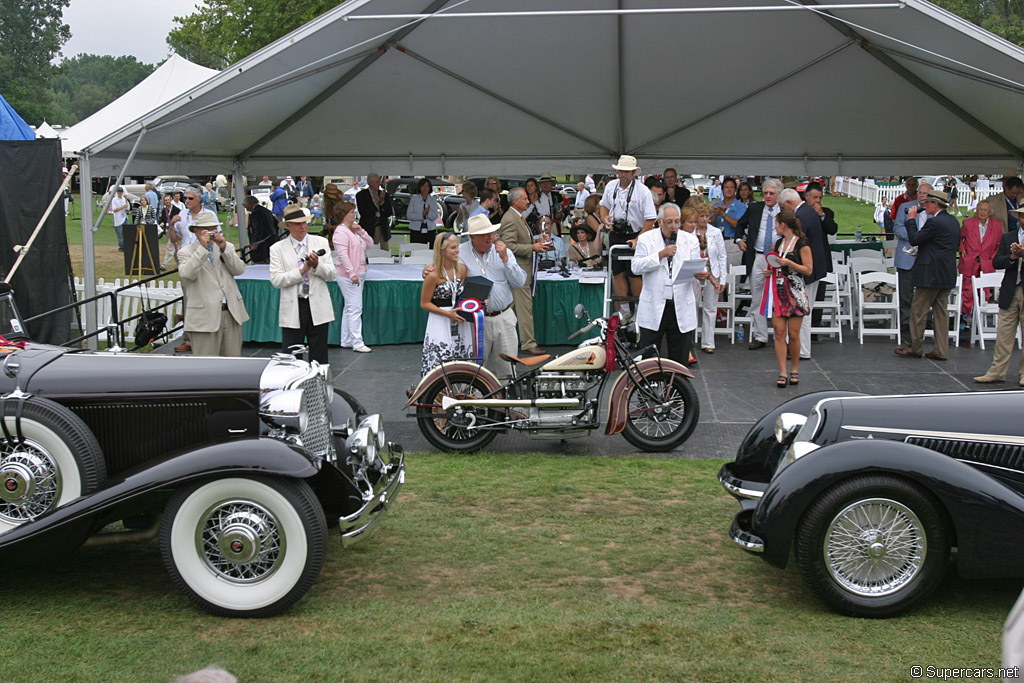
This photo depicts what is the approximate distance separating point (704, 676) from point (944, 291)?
8.64 metres

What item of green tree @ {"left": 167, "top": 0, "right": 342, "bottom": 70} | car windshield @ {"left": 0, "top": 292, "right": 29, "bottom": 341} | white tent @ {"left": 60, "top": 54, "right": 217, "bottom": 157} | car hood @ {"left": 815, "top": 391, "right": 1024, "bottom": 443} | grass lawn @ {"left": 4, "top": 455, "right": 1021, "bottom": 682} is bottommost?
grass lawn @ {"left": 4, "top": 455, "right": 1021, "bottom": 682}

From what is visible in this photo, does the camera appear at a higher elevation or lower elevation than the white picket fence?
higher

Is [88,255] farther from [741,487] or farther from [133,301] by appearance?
[741,487]

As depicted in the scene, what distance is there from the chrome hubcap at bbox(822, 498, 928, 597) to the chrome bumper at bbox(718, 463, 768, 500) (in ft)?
2.43

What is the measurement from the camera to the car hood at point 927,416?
15.7ft

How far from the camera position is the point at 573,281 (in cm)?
1183

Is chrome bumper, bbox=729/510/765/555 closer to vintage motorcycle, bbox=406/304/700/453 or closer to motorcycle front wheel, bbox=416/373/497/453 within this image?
vintage motorcycle, bbox=406/304/700/453

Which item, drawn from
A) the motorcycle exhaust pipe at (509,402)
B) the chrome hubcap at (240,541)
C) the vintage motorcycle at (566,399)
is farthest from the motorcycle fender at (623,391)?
the chrome hubcap at (240,541)

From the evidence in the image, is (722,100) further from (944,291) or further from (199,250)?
(199,250)

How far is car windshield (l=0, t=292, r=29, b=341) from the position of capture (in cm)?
583

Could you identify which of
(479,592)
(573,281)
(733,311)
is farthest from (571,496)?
(733,311)

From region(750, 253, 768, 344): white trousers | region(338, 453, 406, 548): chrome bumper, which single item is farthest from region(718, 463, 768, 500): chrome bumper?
region(750, 253, 768, 344): white trousers

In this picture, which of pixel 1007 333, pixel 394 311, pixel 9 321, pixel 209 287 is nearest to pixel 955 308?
pixel 1007 333

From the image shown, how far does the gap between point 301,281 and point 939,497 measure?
21.3 ft
